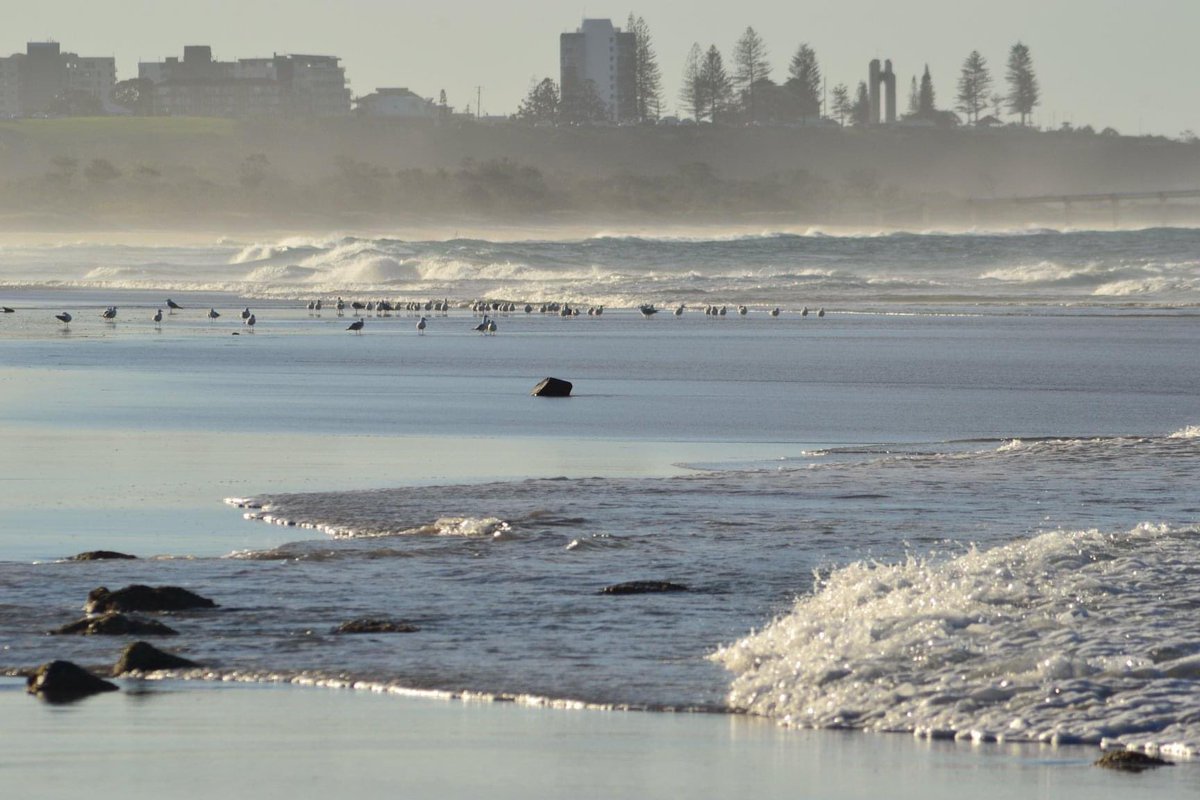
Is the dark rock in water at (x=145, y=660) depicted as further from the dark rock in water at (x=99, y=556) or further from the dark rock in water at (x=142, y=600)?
the dark rock in water at (x=99, y=556)

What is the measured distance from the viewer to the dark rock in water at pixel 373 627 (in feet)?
29.1

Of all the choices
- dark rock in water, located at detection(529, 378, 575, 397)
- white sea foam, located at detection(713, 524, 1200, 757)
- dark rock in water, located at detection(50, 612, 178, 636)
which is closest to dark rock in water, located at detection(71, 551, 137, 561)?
dark rock in water, located at detection(50, 612, 178, 636)

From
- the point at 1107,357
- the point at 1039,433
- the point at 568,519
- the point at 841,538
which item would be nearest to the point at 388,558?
the point at 568,519

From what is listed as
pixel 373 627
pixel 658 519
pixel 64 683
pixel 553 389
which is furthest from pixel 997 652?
pixel 553 389

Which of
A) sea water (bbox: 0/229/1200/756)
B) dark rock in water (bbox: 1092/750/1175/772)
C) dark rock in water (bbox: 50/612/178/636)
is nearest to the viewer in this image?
dark rock in water (bbox: 1092/750/1175/772)

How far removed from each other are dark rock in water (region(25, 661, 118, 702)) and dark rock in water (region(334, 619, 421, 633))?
4.40 ft

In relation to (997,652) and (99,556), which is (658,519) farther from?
(997,652)

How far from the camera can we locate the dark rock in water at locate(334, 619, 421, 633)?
29.1ft

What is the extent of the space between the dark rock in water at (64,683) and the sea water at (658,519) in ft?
1.51

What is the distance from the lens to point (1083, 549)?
32.7 feet

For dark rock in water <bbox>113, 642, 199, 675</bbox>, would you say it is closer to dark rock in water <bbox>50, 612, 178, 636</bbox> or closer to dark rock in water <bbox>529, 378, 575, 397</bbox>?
dark rock in water <bbox>50, 612, 178, 636</bbox>

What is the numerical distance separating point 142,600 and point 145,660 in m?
1.16

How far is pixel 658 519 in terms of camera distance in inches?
492

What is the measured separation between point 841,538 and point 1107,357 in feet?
67.3
